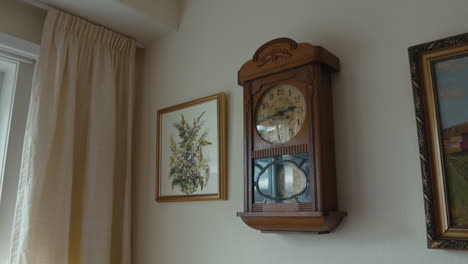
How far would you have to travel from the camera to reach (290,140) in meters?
1.31

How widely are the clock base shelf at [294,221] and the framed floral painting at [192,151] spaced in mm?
306

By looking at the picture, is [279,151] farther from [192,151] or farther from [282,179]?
[192,151]

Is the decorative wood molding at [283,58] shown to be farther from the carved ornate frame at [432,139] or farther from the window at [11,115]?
the window at [11,115]

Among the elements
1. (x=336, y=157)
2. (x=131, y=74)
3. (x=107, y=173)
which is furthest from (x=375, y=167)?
(x=131, y=74)

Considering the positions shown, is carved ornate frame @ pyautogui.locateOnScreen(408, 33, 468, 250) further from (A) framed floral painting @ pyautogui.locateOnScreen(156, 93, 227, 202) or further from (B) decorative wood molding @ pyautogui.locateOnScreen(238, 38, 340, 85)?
(A) framed floral painting @ pyautogui.locateOnScreen(156, 93, 227, 202)

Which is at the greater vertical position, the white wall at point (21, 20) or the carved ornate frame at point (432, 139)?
the white wall at point (21, 20)

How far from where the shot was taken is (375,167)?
49.1 inches

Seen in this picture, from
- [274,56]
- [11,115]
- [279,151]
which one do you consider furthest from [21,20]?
[279,151]

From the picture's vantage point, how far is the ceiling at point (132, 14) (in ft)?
5.74

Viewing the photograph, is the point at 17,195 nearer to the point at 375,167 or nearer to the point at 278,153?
the point at 278,153

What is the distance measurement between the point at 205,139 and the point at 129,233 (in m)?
0.61

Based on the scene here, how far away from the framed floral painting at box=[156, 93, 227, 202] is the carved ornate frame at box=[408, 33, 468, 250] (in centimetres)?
77

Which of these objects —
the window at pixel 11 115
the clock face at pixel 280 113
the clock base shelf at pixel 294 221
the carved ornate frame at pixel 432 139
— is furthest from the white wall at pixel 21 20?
the carved ornate frame at pixel 432 139

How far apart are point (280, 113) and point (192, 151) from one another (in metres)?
0.55
